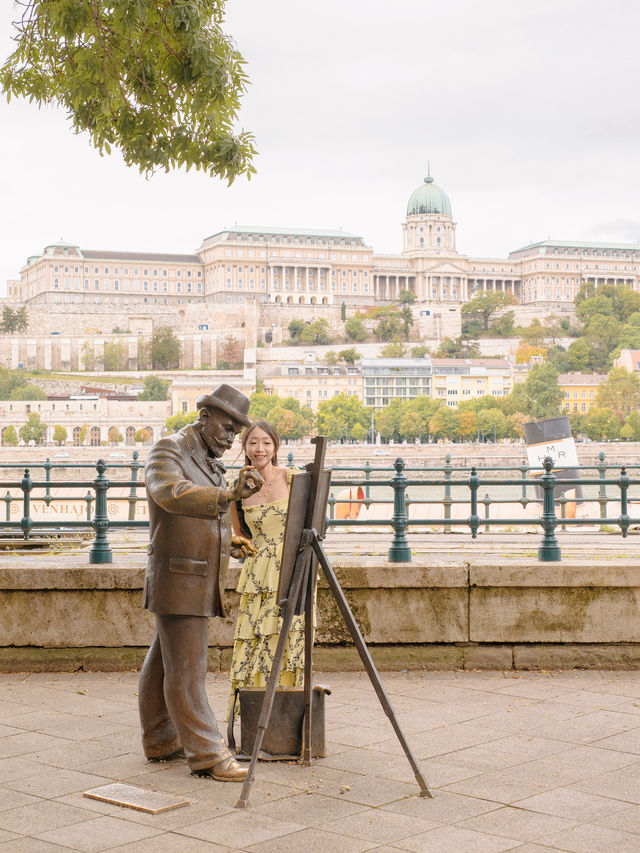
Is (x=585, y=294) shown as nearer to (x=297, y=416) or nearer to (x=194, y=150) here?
(x=297, y=416)

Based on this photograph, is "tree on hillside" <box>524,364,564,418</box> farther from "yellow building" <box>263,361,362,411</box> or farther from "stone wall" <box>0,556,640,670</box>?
"stone wall" <box>0,556,640,670</box>

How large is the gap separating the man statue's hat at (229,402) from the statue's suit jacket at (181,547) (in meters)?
0.16

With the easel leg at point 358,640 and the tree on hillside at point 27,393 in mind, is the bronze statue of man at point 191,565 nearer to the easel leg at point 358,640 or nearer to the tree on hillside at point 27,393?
the easel leg at point 358,640

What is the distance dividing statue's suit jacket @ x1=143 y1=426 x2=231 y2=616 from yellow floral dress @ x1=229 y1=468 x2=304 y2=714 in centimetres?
37

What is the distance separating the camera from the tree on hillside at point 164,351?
125606 mm

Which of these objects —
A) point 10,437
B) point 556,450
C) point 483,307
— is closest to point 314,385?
point 10,437

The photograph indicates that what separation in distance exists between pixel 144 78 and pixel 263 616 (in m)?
3.39

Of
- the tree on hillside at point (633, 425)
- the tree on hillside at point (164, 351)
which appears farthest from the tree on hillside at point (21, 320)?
the tree on hillside at point (633, 425)

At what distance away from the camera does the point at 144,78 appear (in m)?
6.89

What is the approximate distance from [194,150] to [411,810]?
13.6 feet

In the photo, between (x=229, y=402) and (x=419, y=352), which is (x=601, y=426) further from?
(x=229, y=402)

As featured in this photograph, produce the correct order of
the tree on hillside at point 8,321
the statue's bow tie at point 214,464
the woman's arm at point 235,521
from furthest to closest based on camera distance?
the tree on hillside at point 8,321, the woman's arm at point 235,521, the statue's bow tie at point 214,464

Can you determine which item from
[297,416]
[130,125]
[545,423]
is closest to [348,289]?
[297,416]

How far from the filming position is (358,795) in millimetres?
4426
